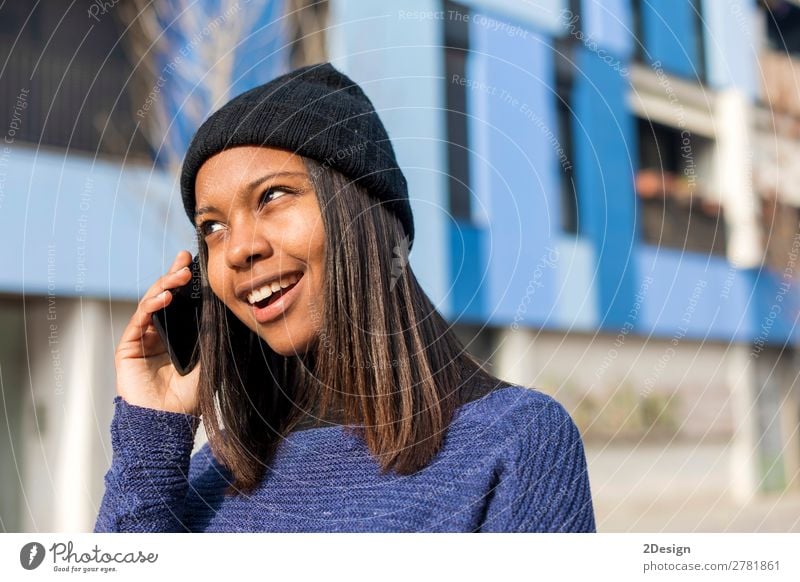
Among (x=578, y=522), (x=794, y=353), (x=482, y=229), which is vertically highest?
(x=482, y=229)

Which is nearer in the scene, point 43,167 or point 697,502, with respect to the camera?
point 43,167

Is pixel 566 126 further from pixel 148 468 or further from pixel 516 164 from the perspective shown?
pixel 148 468

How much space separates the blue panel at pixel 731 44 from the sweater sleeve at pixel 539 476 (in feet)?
4.13

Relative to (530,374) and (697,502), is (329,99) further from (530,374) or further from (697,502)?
(697,502)

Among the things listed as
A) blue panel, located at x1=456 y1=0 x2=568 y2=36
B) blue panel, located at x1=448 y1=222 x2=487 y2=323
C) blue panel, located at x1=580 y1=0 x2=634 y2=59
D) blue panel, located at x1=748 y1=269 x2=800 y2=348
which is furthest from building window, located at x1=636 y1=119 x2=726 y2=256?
blue panel, located at x1=456 y1=0 x2=568 y2=36

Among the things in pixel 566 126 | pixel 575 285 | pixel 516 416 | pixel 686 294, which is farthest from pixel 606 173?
pixel 516 416

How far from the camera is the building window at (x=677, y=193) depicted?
290cm

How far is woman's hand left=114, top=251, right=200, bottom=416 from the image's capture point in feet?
3.36

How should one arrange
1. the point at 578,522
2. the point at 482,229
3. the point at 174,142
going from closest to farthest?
1. the point at 578,522
2. the point at 174,142
3. the point at 482,229

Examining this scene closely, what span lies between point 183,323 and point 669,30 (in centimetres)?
190

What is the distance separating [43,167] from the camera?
200 cm

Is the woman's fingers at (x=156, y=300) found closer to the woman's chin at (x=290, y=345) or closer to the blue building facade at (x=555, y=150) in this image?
the woman's chin at (x=290, y=345)
